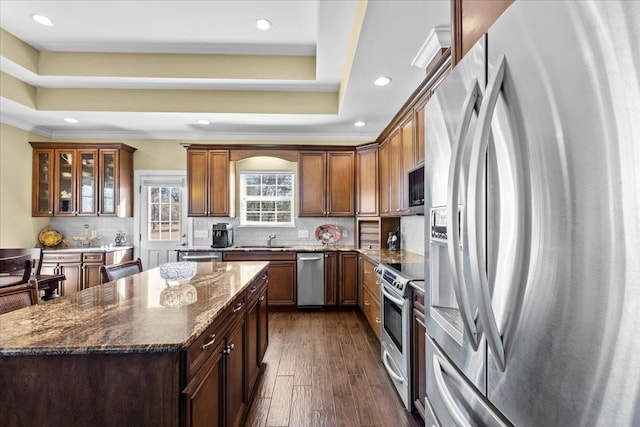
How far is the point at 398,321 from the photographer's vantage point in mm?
2355

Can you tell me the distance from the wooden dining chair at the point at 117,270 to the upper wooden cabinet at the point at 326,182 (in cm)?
266

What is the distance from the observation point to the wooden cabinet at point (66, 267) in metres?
4.60

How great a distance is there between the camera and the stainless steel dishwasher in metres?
4.53

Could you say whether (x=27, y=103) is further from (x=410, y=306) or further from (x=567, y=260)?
(x=567, y=260)

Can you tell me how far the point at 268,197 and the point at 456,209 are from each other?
4.66 m

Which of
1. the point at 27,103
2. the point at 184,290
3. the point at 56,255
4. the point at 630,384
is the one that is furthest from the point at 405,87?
the point at 56,255

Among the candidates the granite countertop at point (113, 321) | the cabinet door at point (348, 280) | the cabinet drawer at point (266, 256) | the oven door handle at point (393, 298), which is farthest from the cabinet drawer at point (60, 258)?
A: the oven door handle at point (393, 298)

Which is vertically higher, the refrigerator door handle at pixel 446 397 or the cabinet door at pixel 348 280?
the refrigerator door handle at pixel 446 397

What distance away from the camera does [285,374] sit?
8.79 ft

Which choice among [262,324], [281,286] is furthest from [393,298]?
[281,286]

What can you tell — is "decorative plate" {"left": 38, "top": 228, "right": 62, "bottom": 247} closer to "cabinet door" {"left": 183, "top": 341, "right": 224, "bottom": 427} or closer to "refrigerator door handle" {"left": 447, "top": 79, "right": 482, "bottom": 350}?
"cabinet door" {"left": 183, "top": 341, "right": 224, "bottom": 427}

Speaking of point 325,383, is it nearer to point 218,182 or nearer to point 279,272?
point 279,272

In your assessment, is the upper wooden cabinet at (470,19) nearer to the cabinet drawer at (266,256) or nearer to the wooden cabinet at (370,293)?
the wooden cabinet at (370,293)

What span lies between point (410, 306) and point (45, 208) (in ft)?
18.7
